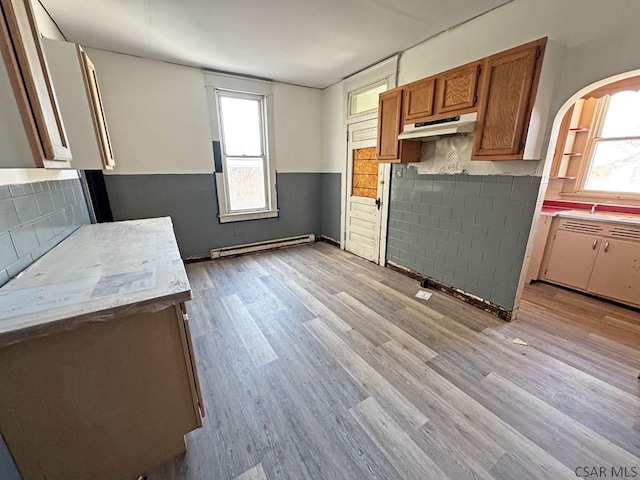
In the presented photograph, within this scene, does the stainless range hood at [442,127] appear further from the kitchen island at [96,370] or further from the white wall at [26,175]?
the white wall at [26,175]

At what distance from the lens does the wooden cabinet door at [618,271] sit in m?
2.57

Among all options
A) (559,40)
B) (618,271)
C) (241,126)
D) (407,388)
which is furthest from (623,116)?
(241,126)

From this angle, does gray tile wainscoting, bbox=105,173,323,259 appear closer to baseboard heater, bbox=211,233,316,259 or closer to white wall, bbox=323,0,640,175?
baseboard heater, bbox=211,233,316,259

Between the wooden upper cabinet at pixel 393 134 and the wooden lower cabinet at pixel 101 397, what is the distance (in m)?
2.67

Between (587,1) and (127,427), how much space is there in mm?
3778

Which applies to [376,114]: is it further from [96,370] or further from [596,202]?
[96,370]

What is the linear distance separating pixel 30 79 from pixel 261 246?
11.3ft

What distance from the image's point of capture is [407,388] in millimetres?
1711

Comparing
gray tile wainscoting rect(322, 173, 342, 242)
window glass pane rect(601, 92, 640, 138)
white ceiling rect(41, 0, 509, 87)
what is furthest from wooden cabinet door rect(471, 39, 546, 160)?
gray tile wainscoting rect(322, 173, 342, 242)

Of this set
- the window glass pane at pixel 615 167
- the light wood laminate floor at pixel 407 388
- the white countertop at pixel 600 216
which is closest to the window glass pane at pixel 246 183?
the light wood laminate floor at pixel 407 388

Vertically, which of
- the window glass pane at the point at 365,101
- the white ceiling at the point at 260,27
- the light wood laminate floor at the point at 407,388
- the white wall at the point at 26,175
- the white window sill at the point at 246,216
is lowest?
the light wood laminate floor at the point at 407,388

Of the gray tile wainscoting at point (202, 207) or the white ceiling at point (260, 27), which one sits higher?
the white ceiling at point (260, 27)

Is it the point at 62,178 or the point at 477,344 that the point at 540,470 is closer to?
the point at 477,344

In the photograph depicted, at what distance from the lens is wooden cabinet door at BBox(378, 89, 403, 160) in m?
2.83
